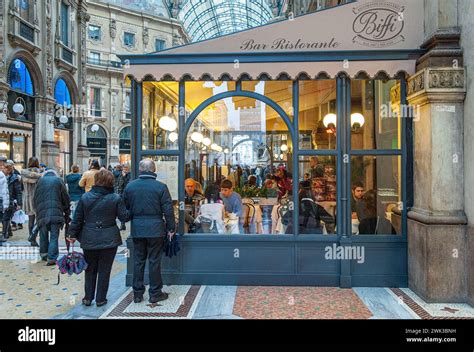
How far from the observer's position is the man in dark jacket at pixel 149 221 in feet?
16.9

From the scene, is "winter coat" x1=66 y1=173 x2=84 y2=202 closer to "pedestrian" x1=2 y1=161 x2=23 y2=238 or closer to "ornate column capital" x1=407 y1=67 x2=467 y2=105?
"pedestrian" x1=2 y1=161 x2=23 y2=238

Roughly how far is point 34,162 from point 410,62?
8.22 meters

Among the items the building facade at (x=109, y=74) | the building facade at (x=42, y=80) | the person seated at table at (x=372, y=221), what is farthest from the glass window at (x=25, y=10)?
the building facade at (x=109, y=74)

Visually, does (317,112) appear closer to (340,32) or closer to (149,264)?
(340,32)

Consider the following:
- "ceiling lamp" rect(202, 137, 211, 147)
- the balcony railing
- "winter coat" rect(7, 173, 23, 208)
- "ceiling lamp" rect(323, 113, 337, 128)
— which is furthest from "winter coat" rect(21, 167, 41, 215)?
the balcony railing

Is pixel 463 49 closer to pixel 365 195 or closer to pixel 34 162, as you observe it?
pixel 365 195

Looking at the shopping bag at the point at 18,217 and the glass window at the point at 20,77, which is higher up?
the glass window at the point at 20,77

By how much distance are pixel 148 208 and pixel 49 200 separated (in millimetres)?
3181

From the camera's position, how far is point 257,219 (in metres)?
6.53

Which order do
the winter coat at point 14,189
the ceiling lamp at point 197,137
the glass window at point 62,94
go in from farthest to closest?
the glass window at point 62,94 < the winter coat at point 14,189 < the ceiling lamp at point 197,137

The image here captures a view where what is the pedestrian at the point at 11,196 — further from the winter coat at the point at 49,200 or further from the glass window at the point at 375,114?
the glass window at the point at 375,114

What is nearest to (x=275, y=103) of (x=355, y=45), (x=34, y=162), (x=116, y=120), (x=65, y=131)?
(x=355, y=45)

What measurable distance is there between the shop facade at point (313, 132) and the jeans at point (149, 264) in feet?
2.40

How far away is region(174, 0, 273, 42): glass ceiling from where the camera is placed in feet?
151
